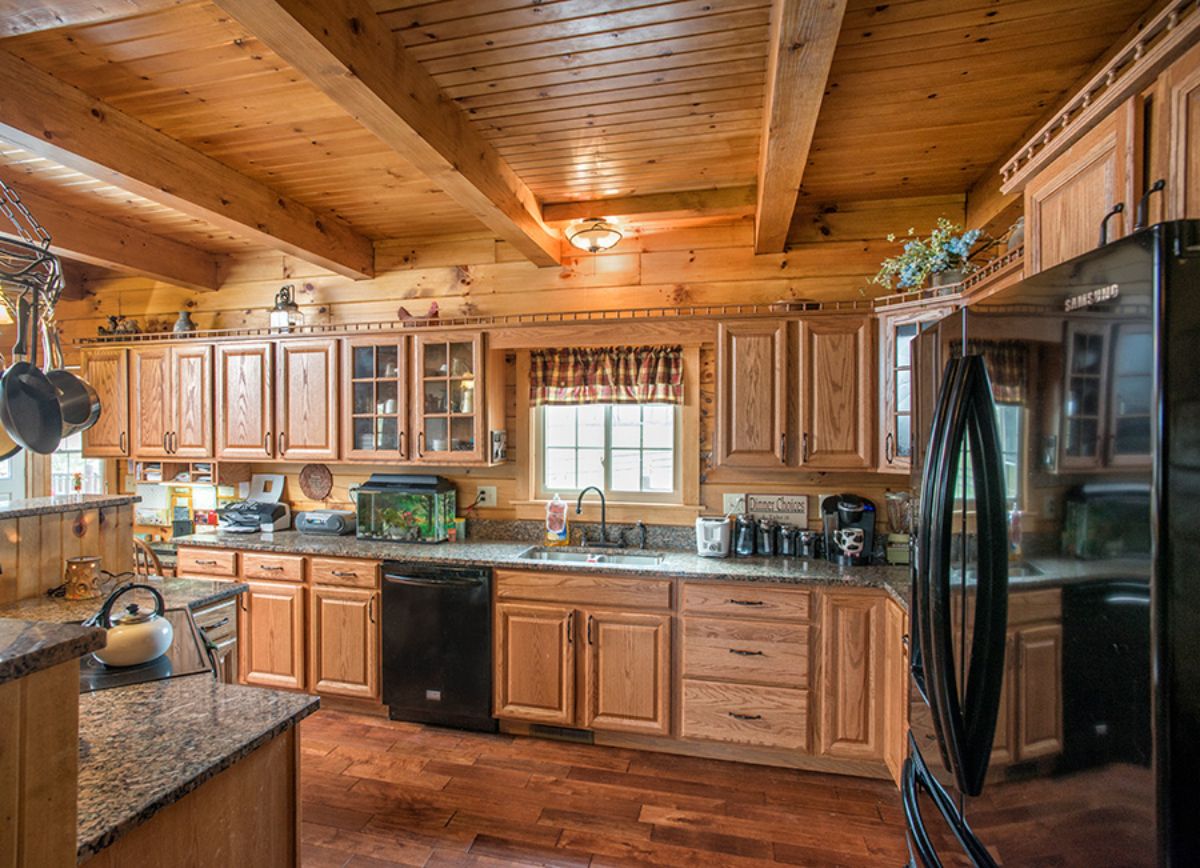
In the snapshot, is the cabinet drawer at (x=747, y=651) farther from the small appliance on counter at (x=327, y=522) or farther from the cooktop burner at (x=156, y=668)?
the small appliance on counter at (x=327, y=522)

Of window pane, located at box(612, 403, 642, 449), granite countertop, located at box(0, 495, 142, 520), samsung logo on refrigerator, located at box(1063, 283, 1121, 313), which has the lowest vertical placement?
granite countertop, located at box(0, 495, 142, 520)

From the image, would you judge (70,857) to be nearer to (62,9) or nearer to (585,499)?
(62,9)

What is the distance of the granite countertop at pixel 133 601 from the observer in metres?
1.92

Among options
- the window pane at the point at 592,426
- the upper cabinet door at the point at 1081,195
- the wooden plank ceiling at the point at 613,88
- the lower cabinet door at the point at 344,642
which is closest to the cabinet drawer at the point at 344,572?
the lower cabinet door at the point at 344,642

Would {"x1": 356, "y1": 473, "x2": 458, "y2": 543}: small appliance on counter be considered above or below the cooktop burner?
above

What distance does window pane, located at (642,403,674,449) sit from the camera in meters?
3.29

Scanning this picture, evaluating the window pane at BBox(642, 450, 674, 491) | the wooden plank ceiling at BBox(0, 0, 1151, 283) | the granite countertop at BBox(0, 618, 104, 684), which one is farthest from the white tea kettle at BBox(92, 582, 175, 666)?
the window pane at BBox(642, 450, 674, 491)

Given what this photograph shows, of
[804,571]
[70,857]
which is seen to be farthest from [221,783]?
[804,571]

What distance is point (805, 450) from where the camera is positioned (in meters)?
2.79

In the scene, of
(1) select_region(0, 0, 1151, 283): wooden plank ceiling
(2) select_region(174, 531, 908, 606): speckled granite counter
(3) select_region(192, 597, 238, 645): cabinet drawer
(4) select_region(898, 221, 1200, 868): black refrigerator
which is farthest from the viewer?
(2) select_region(174, 531, 908, 606): speckled granite counter

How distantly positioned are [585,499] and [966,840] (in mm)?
2462

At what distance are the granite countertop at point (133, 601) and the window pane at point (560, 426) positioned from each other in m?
1.71

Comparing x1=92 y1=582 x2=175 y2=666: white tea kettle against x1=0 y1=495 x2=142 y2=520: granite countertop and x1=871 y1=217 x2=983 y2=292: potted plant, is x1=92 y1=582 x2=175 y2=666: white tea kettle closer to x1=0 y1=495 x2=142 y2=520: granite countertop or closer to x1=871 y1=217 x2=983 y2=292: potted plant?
x1=0 y1=495 x2=142 y2=520: granite countertop

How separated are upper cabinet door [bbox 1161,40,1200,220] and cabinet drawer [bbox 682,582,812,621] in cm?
193
